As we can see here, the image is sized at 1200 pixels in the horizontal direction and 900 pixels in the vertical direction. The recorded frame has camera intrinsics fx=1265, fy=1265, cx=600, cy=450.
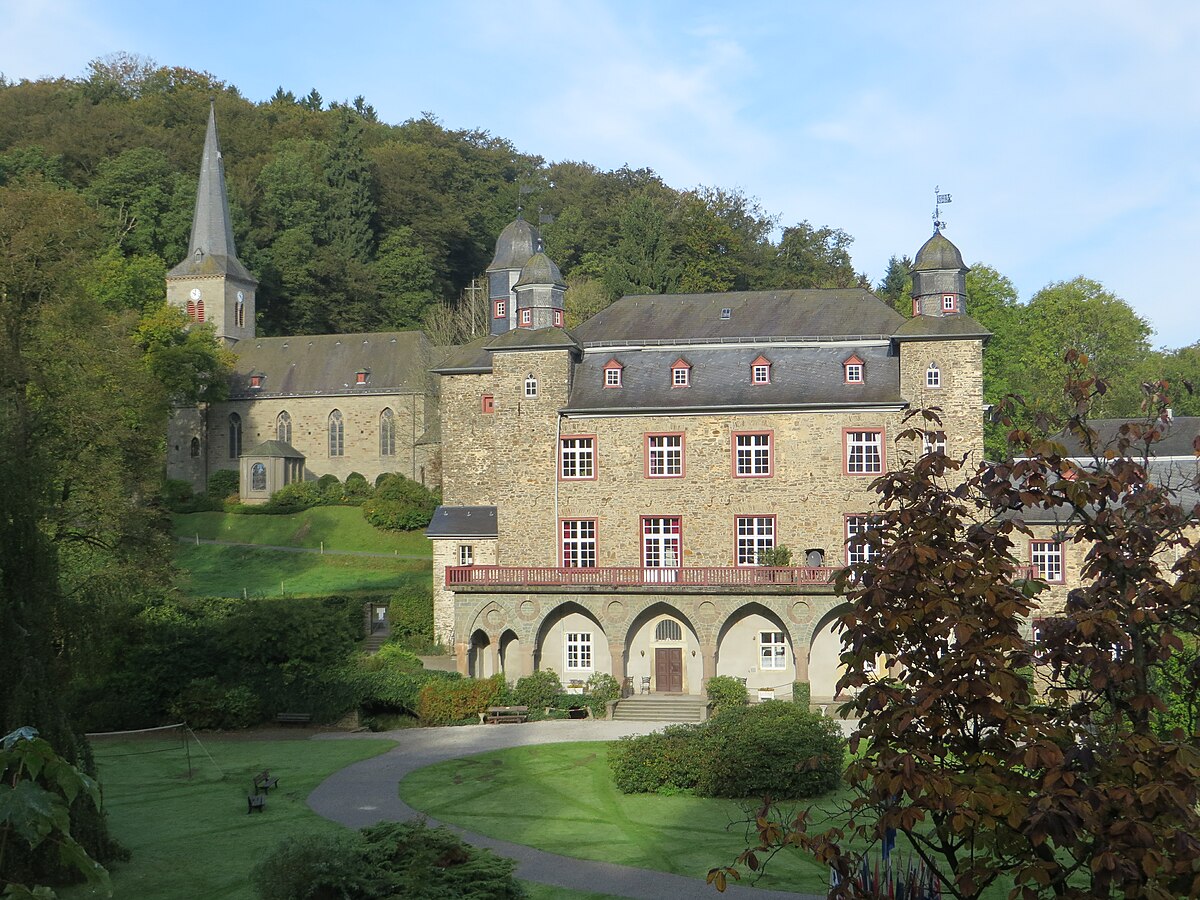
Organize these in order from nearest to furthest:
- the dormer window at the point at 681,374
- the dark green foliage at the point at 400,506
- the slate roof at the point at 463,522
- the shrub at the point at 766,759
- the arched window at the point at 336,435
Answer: the shrub at the point at 766,759
the dormer window at the point at 681,374
the slate roof at the point at 463,522
the dark green foliage at the point at 400,506
the arched window at the point at 336,435

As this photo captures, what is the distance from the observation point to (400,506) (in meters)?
53.4

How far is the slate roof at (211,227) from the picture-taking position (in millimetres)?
67438

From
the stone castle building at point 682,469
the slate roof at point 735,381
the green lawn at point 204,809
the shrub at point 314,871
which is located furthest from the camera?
the slate roof at point 735,381

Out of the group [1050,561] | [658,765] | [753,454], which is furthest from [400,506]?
[658,765]

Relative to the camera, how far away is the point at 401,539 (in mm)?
52469

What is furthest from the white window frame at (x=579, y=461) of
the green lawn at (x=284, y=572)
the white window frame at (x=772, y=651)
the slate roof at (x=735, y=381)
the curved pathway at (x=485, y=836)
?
the curved pathway at (x=485, y=836)

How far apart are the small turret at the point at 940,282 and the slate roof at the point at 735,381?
1.82m

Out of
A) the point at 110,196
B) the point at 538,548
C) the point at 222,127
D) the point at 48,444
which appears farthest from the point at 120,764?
the point at 222,127

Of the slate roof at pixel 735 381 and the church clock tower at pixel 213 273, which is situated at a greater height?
the church clock tower at pixel 213 273

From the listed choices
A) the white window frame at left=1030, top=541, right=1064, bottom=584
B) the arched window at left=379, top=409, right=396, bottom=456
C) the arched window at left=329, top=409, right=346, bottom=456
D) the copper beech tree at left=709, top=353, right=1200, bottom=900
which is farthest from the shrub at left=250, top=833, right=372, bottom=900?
the arched window at left=329, top=409, right=346, bottom=456

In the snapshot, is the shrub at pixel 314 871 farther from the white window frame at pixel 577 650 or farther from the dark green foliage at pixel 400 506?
the dark green foliage at pixel 400 506

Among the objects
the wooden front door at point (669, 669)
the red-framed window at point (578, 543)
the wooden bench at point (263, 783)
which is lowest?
the wooden bench at point (263, 783)

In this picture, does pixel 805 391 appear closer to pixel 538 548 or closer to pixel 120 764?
pixel 538 548

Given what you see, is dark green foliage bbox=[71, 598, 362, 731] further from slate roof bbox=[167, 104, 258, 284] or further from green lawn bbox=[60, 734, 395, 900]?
slate roof bbox=[167, 104, 258, 284]
